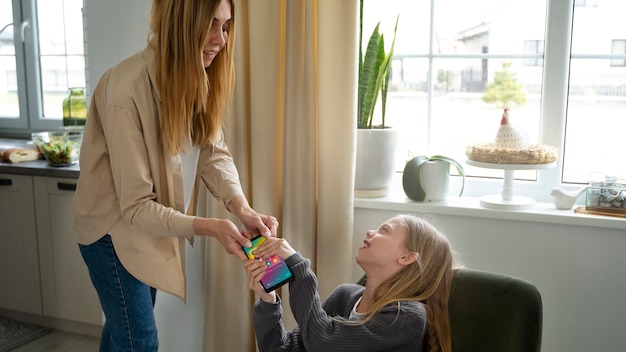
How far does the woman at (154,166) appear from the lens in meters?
1.82

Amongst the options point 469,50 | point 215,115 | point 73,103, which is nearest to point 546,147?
point 469,50

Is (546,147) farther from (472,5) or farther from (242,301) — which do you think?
(242,301)

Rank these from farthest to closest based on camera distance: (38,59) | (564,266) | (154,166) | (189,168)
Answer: (38,59)
(564,266)
(189,168)
(154,166)

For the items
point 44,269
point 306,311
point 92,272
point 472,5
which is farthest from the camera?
point 44,269

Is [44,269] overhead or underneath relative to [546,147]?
underneath

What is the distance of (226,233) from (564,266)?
118cm

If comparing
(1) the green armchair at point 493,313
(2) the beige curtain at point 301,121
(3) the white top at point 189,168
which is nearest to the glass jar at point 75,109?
(2) the beige curtain at point 301,121

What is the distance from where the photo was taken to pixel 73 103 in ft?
11.7

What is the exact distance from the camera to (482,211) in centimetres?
237

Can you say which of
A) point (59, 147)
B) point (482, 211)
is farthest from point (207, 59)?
point (59, 147)

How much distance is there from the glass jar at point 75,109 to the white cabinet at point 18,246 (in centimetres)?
42

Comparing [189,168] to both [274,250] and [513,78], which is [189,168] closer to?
[274,250]

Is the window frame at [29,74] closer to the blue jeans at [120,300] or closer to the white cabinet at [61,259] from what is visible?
the white cabinet at [61,259]

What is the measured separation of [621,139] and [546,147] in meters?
0.33
